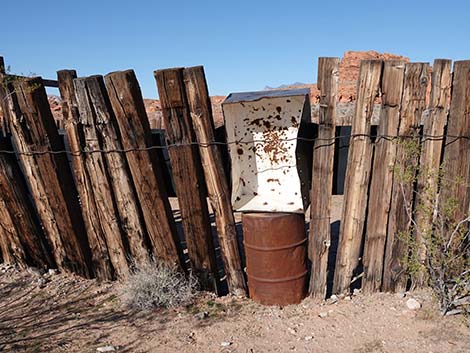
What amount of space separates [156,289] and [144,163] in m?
1.17

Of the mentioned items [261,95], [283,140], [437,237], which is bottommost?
[437,237]

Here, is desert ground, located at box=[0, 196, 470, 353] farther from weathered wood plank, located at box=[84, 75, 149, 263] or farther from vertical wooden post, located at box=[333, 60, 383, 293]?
weathered wood plank, located at box=[84, 75, 149, 263]

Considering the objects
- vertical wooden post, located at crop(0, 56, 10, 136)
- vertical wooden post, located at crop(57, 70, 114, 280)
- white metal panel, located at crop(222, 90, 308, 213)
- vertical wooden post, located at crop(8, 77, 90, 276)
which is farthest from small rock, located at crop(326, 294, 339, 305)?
vertical wooden post, located at crop(0, 56, 10, 136)

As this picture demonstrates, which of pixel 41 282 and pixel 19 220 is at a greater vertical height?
pixel 19 220

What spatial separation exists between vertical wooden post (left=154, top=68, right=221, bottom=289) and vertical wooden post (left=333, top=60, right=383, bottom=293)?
1.25 meters

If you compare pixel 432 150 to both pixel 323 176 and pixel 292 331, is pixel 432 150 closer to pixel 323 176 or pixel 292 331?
pixel 323 176

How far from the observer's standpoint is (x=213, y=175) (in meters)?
3.75

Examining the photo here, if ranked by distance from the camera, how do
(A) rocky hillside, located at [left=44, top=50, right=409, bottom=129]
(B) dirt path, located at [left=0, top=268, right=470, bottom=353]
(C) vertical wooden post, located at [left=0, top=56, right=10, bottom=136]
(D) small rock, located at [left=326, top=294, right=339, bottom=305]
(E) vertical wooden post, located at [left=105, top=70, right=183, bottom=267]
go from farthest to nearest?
1. (A) rocky hillside, located at [left=44, top=50, right=409, bottom=129]
2. (C) vertical wooden post, located at [left=0, top=56, right=10, bottom=136]
3. (D) small rock, located at [left=326, top=294, right=339, bottom=305]
4. (E) vertical wooden post, located at [left=105, top=70, right=183, bottom=267]
5. (B) dirt path, located at [left=0, top=268, right=470, bottom=353]

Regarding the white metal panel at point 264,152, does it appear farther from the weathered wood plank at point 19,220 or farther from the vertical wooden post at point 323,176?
the weathered wood plank at point 19,220

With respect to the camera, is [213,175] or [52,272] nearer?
[213,175]

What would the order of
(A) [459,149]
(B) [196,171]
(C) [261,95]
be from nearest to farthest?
(A) [459,149] < (C) [261,95] < (B) [196,171]

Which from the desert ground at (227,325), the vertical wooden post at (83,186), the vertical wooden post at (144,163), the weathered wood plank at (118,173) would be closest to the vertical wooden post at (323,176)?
the desert ground at (227,325)

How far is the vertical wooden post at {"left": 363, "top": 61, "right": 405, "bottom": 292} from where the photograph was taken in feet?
11.0

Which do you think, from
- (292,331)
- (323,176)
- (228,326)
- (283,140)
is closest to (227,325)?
(228,326)
